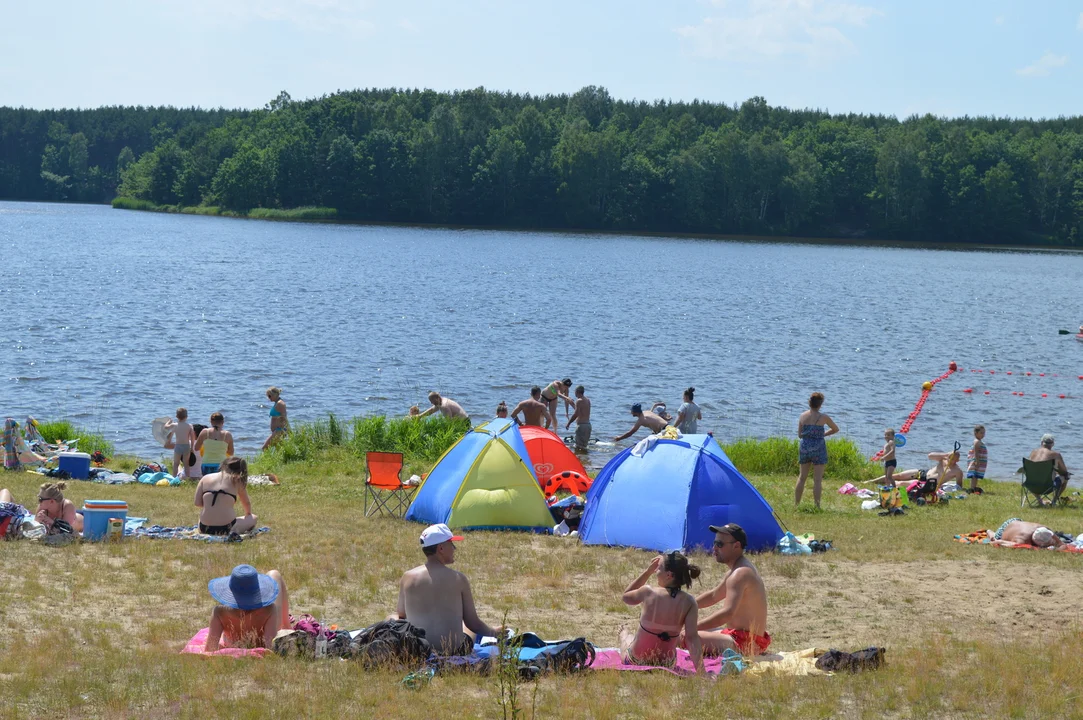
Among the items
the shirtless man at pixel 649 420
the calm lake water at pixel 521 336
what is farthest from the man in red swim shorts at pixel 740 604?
the calm lake water at pixel 521 336

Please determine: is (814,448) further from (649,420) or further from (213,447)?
(213,447)

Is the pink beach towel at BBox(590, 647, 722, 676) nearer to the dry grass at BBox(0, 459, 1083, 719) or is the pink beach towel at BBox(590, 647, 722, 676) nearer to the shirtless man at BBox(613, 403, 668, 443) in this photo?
the dry grass at BBox(0, 459, 1083, 719)

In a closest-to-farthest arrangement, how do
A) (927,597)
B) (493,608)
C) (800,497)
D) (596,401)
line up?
(493,608) < (927,597) < (800,497) < (596,401)

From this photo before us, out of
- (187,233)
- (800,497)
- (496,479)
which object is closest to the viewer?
(496,479)

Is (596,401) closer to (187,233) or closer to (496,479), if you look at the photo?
(496,479)

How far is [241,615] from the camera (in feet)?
26.0

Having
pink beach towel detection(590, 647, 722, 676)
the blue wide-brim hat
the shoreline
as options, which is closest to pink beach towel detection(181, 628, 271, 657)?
the blue wide-brim hat

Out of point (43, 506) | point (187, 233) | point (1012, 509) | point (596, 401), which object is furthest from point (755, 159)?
point (43, 506)

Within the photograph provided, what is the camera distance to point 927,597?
10.4m

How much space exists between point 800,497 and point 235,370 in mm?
18667

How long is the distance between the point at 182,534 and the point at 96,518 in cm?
93

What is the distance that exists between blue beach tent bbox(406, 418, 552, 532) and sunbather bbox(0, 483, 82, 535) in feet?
13.0

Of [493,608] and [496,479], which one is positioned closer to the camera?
[493,608]

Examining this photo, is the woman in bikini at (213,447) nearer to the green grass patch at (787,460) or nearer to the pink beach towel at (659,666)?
the green grass patch at (787,460)
